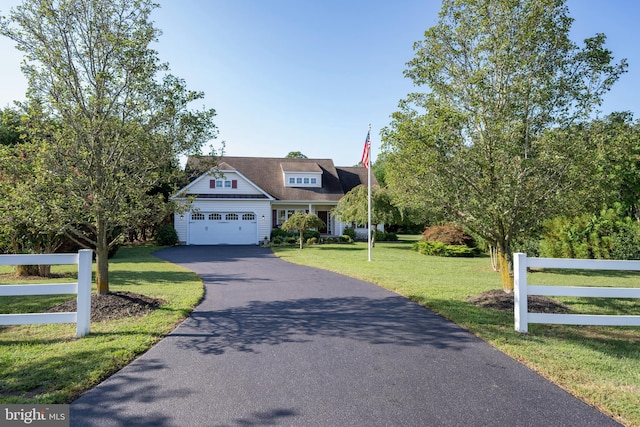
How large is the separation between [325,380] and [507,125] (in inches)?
236

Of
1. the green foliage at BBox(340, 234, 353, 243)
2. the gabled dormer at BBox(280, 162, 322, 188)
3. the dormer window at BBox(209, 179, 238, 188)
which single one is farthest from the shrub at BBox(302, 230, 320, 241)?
the dormer window at BBox(209, 179, 238, 188)

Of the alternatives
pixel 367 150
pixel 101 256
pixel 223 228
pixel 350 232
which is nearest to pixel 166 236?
pixel 223 228

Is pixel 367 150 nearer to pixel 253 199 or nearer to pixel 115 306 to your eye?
pixel 115 306

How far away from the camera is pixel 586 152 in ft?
22.7

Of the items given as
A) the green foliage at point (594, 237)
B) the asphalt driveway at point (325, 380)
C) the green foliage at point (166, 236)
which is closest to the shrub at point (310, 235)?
the green foliage at point (166, 236)

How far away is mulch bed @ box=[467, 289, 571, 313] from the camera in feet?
23.9

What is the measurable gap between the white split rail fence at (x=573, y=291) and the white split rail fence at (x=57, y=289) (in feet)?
20.7

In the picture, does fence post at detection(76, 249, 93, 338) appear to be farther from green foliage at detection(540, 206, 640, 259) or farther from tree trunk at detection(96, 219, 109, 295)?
green foliage at detection(540, 206, 640, 259)

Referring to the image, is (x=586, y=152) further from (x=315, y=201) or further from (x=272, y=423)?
(x=315, y=201)

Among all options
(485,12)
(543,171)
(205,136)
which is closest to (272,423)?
(205,136)

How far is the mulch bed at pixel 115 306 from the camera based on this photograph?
6.55m

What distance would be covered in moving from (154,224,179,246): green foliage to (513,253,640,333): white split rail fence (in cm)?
2410

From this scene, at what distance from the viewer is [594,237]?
15.7 m

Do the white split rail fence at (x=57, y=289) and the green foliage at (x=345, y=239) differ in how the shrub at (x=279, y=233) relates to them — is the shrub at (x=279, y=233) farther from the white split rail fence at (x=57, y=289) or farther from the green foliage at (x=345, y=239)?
the white split rail fence at (x=57, y=289)
